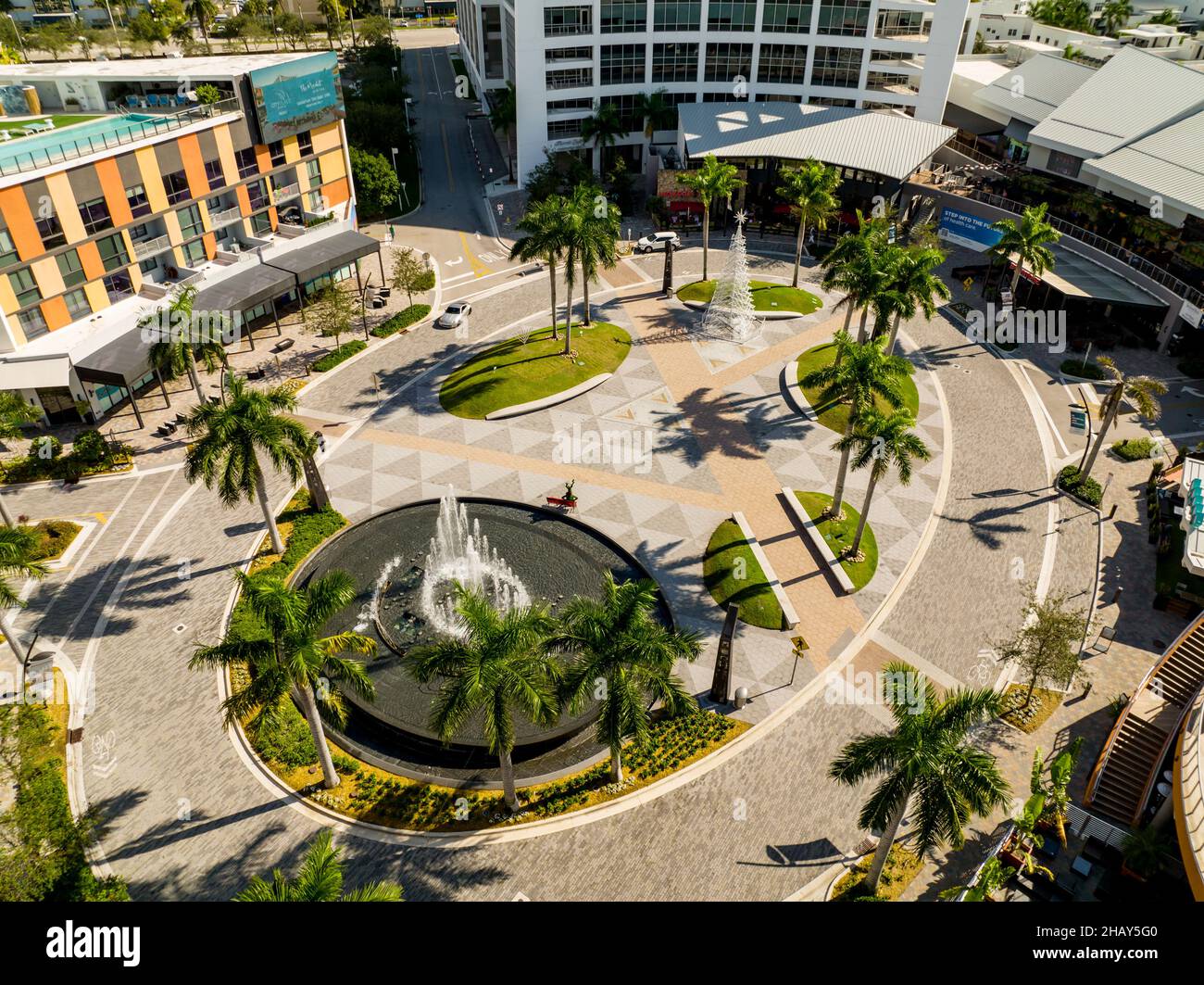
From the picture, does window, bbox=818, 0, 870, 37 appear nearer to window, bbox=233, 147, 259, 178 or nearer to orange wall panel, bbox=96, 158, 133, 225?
window, bbox=233, 147, 259, 178

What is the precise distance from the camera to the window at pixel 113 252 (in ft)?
182

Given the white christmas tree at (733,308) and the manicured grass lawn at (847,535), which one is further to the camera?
the white christmas tree at (733,308)

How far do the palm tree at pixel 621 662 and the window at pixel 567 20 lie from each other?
7954 cm

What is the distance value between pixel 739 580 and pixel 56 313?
48.5 meters

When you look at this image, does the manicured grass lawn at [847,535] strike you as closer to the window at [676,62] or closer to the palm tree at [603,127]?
the palm tree at [603,127]

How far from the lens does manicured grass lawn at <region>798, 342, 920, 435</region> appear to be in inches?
2168

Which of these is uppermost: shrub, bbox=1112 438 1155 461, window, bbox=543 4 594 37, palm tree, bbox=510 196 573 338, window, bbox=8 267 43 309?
window, bbox=543 4 594 37

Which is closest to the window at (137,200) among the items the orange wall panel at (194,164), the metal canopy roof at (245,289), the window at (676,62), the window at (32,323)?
the orange wall panel at (194,164)

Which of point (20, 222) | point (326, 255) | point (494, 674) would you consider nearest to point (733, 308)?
point (326, 255)

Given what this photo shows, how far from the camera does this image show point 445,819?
31438 mm

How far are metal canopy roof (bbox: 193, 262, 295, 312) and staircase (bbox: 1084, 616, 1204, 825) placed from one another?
61325mm

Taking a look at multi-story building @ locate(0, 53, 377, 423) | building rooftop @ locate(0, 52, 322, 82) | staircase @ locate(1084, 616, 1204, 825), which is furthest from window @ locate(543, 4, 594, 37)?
staircase @ locate(1084, 616, 1204, 825)

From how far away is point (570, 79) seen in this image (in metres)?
90.8
